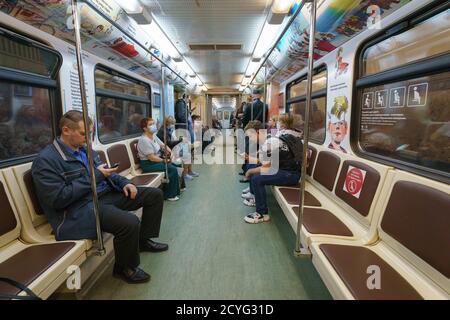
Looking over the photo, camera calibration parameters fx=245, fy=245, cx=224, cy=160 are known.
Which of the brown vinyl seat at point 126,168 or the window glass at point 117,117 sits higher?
the window glass at point 117,117

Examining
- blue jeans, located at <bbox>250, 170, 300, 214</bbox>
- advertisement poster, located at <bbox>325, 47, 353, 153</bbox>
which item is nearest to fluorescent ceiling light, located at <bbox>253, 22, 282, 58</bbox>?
advertisement poster, located at <bbox>325, 47, 353, 153</bbox>

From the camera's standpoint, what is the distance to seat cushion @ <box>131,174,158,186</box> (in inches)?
129

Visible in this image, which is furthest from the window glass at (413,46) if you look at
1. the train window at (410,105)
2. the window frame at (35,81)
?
the window frame at (35,81)

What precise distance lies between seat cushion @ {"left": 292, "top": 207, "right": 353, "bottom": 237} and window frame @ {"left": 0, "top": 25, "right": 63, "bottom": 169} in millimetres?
2458

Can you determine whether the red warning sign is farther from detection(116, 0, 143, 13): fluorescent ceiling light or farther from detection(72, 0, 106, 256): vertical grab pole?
detection(116, 0, 143, 13): fluorescent ceiling light

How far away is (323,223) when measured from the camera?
2045 mm

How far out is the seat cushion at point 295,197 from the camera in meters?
2.55

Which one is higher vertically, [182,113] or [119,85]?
[119,85]

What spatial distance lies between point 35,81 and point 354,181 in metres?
2.98

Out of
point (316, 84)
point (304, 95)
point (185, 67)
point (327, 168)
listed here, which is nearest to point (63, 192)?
point (327, 168)

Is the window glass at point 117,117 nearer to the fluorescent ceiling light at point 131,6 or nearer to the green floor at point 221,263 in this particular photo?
the fluorescent ceiling light at point 131,6

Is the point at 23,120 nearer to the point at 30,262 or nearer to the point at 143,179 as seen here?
the point at 30,262

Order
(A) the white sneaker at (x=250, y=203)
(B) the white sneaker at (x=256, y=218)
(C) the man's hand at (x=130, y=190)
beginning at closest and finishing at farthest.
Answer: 1. (C) the man's hand at (x=130, y=190)
2. (B) the white sneaker at (x=256, y=218)
3. (A) the white sneaker at (x=250, y=203)
